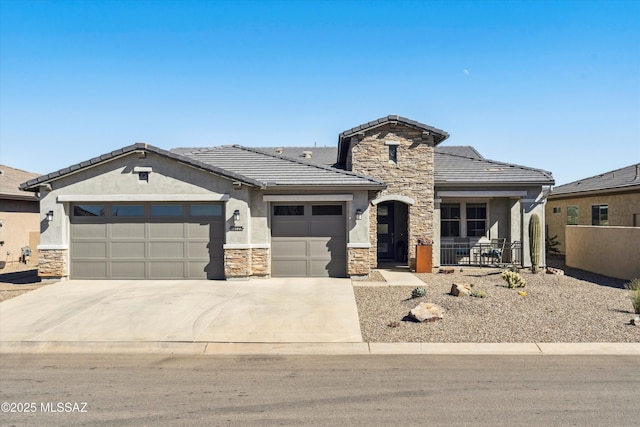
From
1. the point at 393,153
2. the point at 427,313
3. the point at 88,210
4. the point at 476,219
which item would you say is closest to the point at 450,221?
the point at 476,219

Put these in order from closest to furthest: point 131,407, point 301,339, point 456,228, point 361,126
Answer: point 131,407 < point 301,339 < point 361,126 < point 456,228

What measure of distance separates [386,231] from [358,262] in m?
5.16

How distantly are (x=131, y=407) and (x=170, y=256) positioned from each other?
8.54 m

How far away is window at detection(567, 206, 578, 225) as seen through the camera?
2239cm

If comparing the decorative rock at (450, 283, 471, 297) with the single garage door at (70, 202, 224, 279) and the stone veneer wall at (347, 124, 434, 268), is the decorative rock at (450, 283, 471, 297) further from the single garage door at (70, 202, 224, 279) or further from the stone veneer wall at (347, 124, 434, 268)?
the single garage door at (70, 202, 224, 279)

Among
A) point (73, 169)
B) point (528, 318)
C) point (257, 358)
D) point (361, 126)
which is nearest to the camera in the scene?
point (257, 358)

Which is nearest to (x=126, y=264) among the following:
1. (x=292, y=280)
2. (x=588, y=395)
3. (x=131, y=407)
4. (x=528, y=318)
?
(x=292, y=280)

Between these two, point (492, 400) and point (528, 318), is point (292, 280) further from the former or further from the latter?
point (492, 400)

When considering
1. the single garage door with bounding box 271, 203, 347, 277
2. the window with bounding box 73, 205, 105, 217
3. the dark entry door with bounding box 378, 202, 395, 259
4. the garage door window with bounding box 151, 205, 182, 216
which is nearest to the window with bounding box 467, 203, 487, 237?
the dark entry door with bounding box 378, 202, 395, 259

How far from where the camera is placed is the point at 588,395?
5.69 meters

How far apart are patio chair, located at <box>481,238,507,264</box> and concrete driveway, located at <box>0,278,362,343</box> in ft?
23.0

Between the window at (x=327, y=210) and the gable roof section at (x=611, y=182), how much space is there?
12896 mm

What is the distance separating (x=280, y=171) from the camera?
14.7 meters

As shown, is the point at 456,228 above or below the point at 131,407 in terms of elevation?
above
